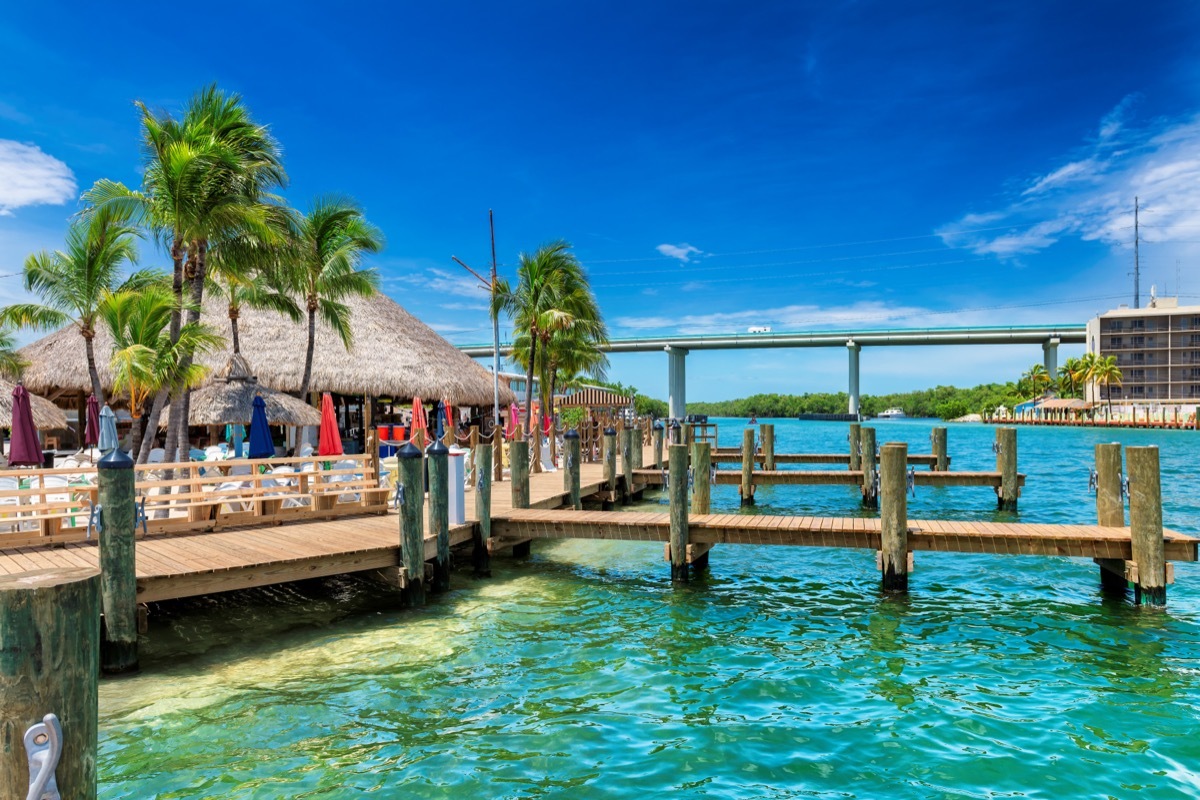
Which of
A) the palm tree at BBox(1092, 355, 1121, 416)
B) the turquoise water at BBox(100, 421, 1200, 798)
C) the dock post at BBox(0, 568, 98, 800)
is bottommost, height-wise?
the turquoise water at BBox(100, 421, 1200, 798)

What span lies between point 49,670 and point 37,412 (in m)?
19.4

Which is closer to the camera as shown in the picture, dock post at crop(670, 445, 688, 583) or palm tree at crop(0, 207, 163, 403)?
dock post at crop(670, 445, 688, 583)

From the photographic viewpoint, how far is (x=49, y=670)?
2828mm

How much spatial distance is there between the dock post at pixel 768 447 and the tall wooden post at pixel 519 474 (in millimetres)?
13193

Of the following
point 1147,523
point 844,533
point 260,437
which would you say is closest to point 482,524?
point 260,437

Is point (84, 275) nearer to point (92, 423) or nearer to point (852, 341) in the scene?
point (92, 423)

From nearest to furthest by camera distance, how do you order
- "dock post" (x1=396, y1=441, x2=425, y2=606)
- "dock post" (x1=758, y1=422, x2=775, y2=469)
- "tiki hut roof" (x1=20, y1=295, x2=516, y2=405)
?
"dock post" (x1=396, y1=441, x2=425, y2=606), "tiki hut roof" (x1=20, y1=295, x2=516, y2=405), "dock post" (x1=758, y1=422, x2=775, y2=469)

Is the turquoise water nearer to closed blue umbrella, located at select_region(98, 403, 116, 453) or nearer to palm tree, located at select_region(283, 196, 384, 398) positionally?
closed blue umbrella, located at select_region(98, 403, 116, 453)

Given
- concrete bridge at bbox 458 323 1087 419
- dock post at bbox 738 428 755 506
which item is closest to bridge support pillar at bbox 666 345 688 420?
concrete bridge at bbox 458 323 1087 419

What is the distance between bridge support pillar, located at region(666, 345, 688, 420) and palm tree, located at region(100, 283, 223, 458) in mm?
84591

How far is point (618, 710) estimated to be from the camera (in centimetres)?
659

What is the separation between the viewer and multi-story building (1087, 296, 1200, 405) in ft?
314

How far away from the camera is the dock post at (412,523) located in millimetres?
9227

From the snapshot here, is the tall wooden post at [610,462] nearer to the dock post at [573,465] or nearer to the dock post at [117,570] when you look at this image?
the dock post at [573,465]
